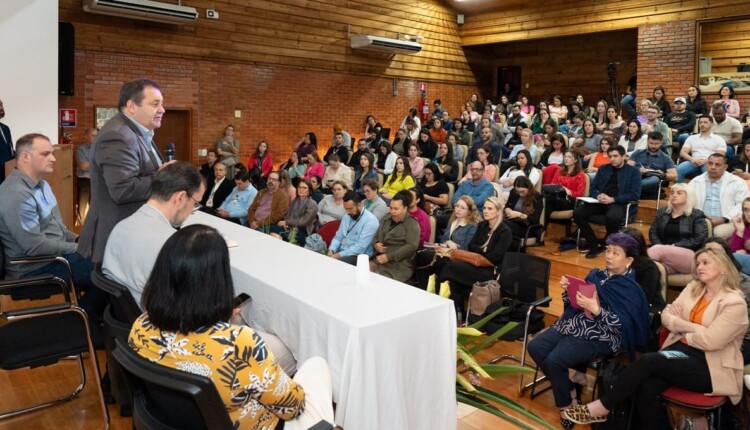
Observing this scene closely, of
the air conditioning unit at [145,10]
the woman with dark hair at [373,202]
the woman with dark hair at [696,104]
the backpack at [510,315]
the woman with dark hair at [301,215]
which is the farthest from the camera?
the woman with dark hair at [696,104]

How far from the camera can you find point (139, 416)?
5.06ft

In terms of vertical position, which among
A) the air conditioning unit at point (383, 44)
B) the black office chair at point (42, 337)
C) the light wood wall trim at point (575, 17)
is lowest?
the black office chair at point (42, 337)

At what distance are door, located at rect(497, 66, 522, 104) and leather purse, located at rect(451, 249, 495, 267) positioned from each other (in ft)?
36.1

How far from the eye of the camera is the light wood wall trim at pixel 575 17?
1020 centimetres

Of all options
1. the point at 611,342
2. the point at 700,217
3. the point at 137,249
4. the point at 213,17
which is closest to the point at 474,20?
the point at 213,17

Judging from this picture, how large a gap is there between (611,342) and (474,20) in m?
12.2

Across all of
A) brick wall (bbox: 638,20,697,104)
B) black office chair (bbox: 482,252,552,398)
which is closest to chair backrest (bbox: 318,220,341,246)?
black office chair (bbox: 482,252,552,398)

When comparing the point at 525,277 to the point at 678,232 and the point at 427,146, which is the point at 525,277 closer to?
the point at 678,232

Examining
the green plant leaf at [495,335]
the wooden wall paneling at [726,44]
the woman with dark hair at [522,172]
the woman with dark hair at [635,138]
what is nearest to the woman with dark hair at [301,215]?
the woman with dark hair at [522,172]

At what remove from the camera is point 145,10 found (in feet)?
29.2

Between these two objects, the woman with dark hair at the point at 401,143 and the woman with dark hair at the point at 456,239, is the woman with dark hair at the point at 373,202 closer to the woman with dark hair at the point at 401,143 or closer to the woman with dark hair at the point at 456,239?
the woman with dark hair at the point at 456,239

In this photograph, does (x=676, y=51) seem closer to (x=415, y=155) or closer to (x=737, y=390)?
(x=415, y=155)

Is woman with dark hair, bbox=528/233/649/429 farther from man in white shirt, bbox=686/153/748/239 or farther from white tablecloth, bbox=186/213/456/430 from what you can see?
man in white shirt, bbox=686/153/748/239

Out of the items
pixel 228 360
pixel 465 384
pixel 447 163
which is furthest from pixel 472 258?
pixel 447 163
